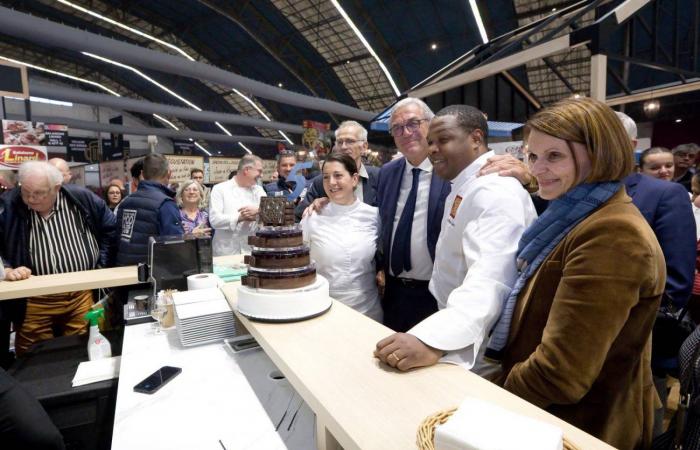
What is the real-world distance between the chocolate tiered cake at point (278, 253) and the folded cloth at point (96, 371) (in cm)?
96

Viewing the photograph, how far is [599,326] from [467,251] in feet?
1.55

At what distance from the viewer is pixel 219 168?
963cm

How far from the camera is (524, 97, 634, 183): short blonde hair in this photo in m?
1.06

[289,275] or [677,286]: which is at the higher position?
[289,275]

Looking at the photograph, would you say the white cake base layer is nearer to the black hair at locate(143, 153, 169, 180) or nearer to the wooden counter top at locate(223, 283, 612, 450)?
the wooden counter top at locate(223, 283, 612, 450)

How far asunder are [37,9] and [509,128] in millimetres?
15909

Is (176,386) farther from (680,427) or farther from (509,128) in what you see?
(509,128)

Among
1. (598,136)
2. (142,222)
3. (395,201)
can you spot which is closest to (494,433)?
(598,136)

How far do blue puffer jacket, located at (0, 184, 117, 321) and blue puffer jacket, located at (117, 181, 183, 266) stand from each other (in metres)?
0.18

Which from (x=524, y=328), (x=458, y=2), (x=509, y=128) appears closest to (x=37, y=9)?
(x=458, y=2)

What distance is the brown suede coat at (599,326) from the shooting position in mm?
941

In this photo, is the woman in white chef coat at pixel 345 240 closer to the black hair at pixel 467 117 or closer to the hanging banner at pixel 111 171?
the black hair at pixel 467 117

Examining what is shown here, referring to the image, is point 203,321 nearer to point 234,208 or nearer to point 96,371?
point 96,371

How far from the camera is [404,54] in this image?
13.9m
